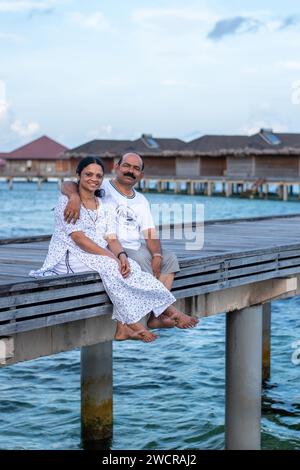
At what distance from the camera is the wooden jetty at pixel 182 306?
5887mm

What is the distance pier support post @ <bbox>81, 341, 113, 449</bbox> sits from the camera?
9.48 meters

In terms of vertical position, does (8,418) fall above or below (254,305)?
below

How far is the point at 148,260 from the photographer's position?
670cm

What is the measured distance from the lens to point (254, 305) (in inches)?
341

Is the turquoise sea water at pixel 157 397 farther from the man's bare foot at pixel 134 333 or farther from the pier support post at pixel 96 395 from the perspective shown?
the man's bare foot at pixel 134 333

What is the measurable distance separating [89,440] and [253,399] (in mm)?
2436

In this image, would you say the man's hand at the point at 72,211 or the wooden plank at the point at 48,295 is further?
the man's hand at the point at 72,211

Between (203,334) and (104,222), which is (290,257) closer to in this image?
(104,222)

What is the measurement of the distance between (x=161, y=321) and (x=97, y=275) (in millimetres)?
745

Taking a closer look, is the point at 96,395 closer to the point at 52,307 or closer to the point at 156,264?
the point at 156,264

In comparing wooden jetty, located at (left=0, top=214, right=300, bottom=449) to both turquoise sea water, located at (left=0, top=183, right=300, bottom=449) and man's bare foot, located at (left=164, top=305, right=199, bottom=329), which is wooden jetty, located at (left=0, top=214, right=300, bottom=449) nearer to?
man's bare foot, located at (left=164, top=305, right=199, bottom=329)

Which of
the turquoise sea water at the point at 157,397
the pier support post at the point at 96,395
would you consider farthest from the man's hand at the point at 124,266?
the turquoise sea water at the point at 157,397

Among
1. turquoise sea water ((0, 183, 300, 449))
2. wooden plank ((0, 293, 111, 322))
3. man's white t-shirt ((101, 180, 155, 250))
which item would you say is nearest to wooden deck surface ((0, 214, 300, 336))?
wooden plank ((0, 293, 111, 322))
